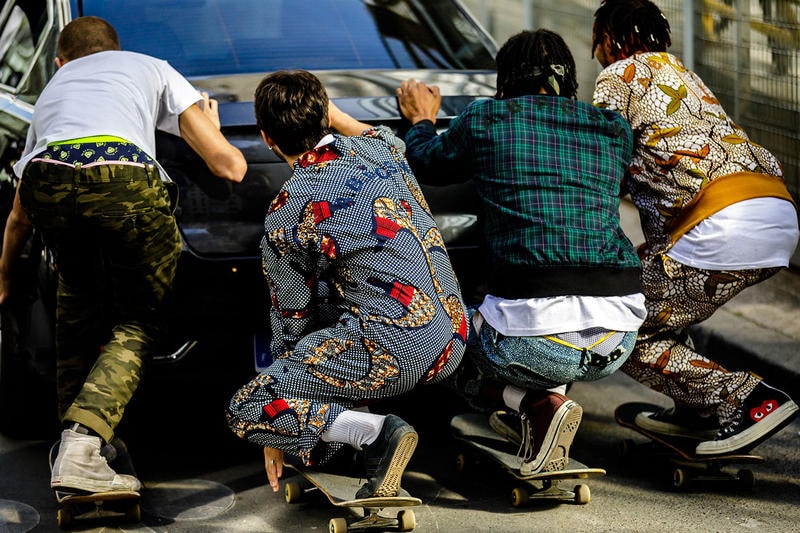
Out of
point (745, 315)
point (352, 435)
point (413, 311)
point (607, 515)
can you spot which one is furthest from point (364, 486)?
point (745, 315)

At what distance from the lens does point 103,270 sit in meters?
4.08

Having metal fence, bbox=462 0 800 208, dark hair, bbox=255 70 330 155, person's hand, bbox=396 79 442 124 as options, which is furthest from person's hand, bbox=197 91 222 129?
metal fence, bbox=462 0 800 208

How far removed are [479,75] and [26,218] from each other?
183 cm

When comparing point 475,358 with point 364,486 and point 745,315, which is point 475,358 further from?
point 745,315

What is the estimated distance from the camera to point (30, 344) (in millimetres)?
4242

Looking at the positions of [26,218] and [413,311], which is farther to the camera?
[26,218]

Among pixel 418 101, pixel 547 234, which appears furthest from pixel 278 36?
pixel 547 234

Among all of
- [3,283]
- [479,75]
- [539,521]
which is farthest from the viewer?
[479,75]

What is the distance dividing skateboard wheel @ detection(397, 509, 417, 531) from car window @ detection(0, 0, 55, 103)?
2.30 m

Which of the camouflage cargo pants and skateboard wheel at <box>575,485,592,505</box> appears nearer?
the camouflage cargo pants

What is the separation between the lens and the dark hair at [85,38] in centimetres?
421

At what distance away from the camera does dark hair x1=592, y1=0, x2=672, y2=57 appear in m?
4.21

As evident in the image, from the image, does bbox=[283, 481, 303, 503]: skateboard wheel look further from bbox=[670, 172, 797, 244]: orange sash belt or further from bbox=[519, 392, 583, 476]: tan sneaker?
bbox=[670, 172, 797, 244]: orange sash belt

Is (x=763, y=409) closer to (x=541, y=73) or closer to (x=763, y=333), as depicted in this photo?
(x=541, y=73)
